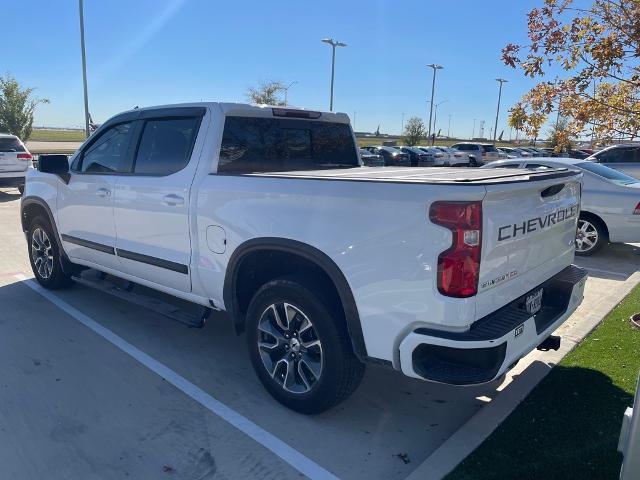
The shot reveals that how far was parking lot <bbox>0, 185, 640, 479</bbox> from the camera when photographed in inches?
117

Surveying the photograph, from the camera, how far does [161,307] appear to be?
173 inches

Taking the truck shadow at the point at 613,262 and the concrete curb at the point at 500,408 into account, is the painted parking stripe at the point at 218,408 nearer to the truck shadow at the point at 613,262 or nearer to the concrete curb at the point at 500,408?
the concrete curb at the point at 500,408

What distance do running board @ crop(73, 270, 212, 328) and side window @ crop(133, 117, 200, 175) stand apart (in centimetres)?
110

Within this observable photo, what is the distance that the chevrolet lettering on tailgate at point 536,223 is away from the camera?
2.77 m

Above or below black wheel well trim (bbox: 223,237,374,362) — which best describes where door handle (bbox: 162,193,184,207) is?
above

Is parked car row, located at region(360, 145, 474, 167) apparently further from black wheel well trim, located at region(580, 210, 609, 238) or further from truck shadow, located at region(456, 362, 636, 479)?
truck shadow, located at region(456, 362, 636, 479)

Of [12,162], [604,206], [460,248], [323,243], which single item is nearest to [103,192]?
[323,243]

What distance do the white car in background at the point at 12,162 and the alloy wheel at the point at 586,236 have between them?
541 inches

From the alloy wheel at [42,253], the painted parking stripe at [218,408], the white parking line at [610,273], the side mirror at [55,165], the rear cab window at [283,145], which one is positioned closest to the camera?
the painted parking stripe at [218,408]

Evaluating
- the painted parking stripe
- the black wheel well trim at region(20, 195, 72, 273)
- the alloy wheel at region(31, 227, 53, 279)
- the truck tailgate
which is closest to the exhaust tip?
the truck tailgate

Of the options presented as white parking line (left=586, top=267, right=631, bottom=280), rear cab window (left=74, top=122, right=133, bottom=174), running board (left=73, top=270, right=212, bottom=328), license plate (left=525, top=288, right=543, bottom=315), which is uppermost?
rear cab window (left=74, top=122, right=133, bottom=174)

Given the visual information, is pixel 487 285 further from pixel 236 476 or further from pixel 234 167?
pixel 234 167

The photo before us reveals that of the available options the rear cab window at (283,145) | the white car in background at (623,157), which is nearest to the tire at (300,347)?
the rear cab window at (283,145)

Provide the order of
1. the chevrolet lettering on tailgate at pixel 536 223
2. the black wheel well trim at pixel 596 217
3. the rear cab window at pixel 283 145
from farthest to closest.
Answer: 1. the black wheel well trim at pixel 596 217
2. the rear cab window at pixel 283 145
3. the chevrolet lettering on tailgate at pixel 536 223
